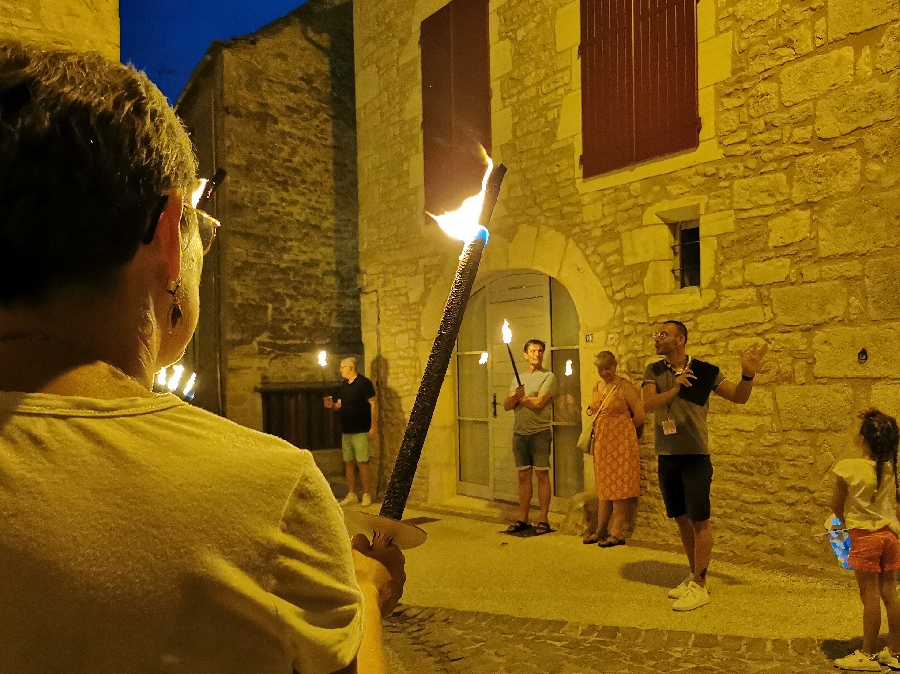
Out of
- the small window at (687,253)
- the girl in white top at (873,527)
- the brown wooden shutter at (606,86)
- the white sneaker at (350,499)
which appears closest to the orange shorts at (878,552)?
the girl in white top at (873,527)

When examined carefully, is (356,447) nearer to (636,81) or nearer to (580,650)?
(580,650)

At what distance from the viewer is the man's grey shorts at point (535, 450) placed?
6.41 m

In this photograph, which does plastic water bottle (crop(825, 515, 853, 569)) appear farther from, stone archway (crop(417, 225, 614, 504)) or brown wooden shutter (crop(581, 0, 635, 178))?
brown wooden shutter (crop(581, 0, 635, 178))

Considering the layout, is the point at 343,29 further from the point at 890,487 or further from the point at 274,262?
the point at 890,487

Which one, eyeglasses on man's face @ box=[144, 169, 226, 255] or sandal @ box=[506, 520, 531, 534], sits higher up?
eyeglasses on man's face @ box=[144, 169, 226, 255]

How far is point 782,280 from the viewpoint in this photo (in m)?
5.07

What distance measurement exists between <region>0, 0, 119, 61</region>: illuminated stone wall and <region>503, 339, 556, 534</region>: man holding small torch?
4.10m

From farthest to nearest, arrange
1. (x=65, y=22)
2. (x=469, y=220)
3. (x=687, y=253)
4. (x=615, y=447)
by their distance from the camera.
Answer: (x=687, y=253)
(x=615, y=447)
(x=65, y=22)
(x=469, y=220)

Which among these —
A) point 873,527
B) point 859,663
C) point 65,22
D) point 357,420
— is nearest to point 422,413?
point 873,527

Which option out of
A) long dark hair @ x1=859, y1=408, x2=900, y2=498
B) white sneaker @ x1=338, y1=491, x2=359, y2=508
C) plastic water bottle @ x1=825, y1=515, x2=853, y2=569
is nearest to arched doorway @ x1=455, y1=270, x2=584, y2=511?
white sneaker @ x1=338, y1=491, x2=359, y2=508

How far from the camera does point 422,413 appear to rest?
3.47 ft

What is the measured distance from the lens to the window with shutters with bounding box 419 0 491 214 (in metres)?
7.36

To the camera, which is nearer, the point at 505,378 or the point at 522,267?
the point at 522,267

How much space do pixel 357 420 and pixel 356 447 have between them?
34cm
